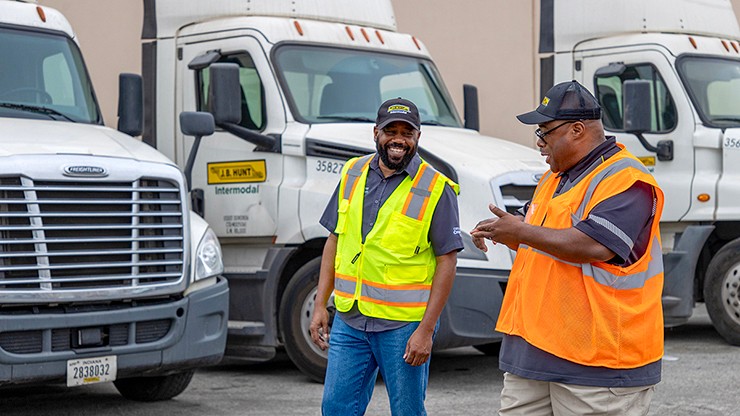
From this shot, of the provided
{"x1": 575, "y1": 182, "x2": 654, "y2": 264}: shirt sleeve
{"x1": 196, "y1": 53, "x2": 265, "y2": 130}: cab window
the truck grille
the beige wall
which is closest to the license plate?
the truck grille

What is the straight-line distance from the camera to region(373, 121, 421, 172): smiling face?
5.25 meters

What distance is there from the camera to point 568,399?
13.2 feet

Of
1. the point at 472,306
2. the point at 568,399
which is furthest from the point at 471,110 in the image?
the point at 568,399

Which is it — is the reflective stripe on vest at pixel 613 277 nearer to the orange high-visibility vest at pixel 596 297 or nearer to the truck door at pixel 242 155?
the orange high-visibility vest at pixel 596 297

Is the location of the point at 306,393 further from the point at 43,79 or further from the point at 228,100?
the point at 43,79

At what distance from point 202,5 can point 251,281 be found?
7.18 feet

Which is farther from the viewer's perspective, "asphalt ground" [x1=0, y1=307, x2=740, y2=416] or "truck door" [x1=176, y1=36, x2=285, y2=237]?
"truck door" [x1=176, y1=36, x2=285, y2=237]

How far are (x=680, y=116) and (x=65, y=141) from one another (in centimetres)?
555

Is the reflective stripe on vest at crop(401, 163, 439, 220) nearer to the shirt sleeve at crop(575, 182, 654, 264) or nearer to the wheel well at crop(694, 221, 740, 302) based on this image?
the shirt sleeve at crop(575, 182, 654, 264)

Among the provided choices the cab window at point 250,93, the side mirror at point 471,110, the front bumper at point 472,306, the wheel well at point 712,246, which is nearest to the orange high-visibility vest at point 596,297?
the front bumper at point 472,306

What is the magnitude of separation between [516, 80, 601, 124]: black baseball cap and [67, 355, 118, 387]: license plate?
344 centimetres

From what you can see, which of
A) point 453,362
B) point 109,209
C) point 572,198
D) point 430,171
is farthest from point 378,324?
point 453,362

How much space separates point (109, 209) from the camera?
7.07m

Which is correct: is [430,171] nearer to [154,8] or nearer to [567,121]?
[567,121]
